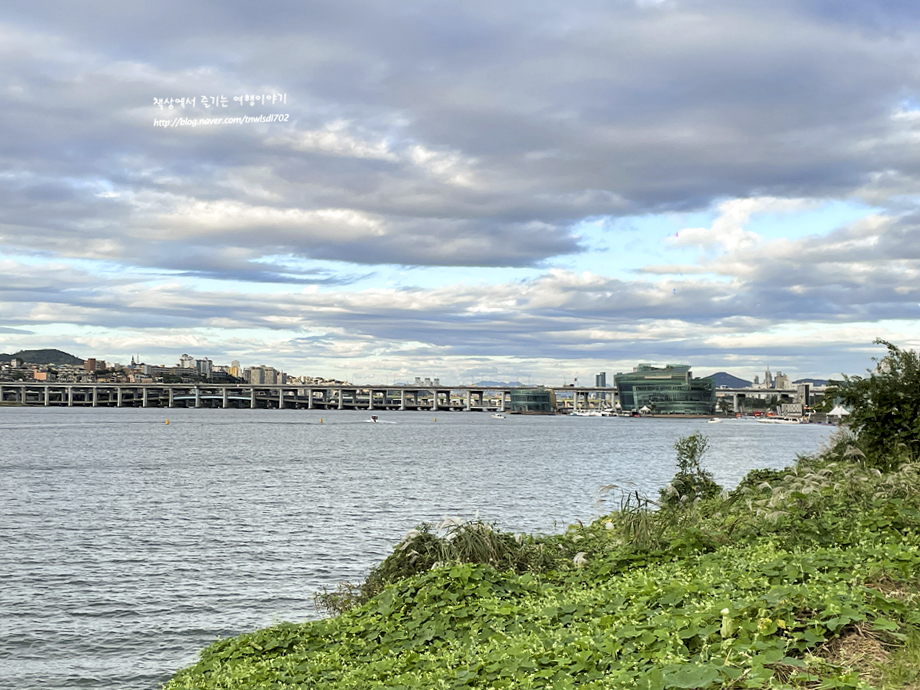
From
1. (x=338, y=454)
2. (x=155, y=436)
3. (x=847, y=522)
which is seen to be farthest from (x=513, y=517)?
(x=155, y=436)

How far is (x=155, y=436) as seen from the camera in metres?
119

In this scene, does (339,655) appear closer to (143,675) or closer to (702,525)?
(143,675)

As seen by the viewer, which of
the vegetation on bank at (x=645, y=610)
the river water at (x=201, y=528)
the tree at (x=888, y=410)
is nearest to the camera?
the vegetation on bank at (x=645, y=610)

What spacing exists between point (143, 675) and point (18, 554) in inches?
614

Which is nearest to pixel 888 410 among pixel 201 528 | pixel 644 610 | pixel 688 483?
pixel 688 483

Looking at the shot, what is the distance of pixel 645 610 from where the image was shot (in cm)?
927

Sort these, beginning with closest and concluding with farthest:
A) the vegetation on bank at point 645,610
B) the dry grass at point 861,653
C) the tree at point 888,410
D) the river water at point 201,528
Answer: the dry grass at point 861,653 → the vegetation on bank at point 645,610 → the river water at point 201,528 → the tree at point 888,410

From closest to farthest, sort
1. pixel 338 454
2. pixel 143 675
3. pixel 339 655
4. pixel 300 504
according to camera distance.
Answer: pixel 339 655
pixel 143 675
pixel 300 504
pixel 338 454

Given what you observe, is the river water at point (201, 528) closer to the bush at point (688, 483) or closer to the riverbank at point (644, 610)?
the bush at point (688, 483)

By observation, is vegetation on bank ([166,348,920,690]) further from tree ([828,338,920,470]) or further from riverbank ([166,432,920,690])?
tree ([828,338,920,470])

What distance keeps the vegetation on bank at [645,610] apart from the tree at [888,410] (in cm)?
358

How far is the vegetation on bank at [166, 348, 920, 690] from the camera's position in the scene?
733 cm

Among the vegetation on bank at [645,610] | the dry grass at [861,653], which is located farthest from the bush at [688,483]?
the dry grass at [861,653]

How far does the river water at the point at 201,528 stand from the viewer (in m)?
18.2
